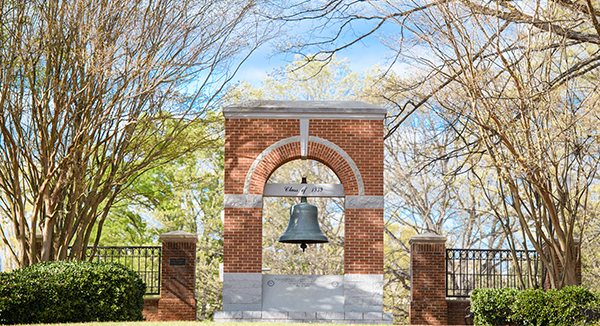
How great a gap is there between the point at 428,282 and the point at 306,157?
369 centimetres

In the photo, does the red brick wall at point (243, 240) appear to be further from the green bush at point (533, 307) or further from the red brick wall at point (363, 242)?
the green bush at point (533, 307)

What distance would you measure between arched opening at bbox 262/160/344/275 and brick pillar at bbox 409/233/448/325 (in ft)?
24.7

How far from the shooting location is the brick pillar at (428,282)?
13797mm

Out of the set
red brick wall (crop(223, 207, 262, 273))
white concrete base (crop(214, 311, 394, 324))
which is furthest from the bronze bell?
white concrete base (crop(214, 311, 394, 324))

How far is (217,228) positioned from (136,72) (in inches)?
541

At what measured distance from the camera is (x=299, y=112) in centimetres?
1293

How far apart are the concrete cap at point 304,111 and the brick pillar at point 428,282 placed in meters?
2.83

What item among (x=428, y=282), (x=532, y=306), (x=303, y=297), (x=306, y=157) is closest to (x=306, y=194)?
(x=306, y=157)

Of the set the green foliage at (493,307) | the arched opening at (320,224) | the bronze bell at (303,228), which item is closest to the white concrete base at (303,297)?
the bronze bell at (303,228)

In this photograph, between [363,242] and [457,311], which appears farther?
[457,311]

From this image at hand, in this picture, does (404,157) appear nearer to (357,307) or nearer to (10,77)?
(357,307)

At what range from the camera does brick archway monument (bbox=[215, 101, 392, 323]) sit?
41.1ft

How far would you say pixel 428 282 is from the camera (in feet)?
45.4

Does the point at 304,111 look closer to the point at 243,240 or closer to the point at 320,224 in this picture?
the point at 243,240
